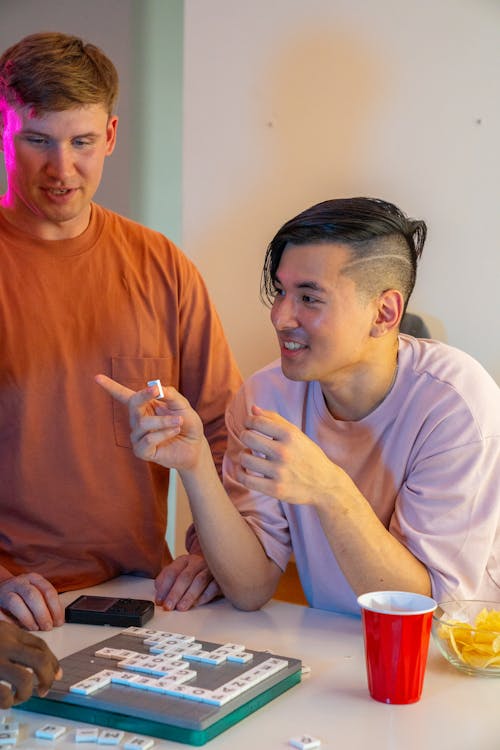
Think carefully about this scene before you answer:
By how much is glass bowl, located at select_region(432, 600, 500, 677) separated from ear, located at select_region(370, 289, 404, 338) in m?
0.53

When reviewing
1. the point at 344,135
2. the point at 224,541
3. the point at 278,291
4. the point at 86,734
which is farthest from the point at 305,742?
the point at 344,135

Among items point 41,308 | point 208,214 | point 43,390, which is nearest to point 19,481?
point 43,390

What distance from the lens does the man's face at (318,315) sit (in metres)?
1.69

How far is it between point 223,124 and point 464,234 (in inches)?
37.2

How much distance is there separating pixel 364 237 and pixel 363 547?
527 millimetres

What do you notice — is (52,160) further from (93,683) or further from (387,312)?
(93,683)

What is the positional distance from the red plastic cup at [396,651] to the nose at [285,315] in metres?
0.55

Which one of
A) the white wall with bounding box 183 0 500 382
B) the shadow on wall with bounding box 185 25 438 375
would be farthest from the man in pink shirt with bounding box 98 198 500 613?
the shadow on wall with bounding box 185 25 438 375

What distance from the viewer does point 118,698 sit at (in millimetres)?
1228

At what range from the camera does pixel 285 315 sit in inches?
66.9

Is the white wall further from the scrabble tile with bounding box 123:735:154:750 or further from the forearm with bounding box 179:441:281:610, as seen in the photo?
the scrabble tile with bounding box 123:735:154:750

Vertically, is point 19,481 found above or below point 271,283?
below

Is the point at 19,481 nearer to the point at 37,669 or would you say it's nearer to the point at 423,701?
the point at 37,669

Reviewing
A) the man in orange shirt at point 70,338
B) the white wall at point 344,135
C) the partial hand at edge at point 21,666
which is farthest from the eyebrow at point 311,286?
the white wall at point 344,135
